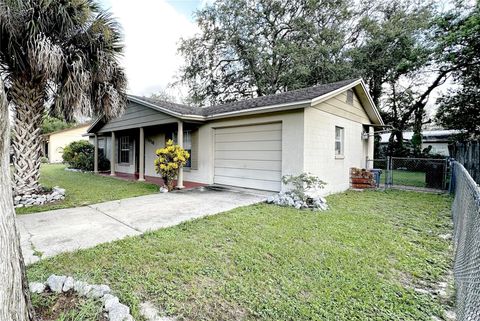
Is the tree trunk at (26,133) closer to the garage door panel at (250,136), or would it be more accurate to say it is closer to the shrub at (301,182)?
the garage door panel at (250,136)

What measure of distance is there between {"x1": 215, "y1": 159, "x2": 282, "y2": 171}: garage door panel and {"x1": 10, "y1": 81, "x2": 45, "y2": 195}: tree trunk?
219 inches

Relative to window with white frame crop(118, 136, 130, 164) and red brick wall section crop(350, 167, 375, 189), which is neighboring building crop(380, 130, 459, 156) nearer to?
red brick wall section crop(350, 167, 375, 189)

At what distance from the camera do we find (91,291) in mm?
2320

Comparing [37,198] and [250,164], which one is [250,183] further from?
→ [37,198]

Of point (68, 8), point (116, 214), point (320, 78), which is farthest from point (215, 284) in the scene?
point (320, 78)

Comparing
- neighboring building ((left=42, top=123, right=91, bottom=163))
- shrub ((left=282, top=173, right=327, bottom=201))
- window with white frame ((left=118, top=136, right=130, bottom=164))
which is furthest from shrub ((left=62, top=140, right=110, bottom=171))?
shrub ((left=282, top=173, right=327, bottom=201))

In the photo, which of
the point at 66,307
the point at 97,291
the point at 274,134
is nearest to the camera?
the point at 66,307

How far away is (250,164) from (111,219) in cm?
474

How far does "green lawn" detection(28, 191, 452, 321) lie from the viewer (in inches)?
94.3

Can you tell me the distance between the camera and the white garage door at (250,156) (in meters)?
7.90

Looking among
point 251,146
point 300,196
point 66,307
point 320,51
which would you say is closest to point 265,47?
point 320,51

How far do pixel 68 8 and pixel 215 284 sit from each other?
7.05 metres

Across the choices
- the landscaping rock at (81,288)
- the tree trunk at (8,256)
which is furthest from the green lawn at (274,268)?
the tree trunk at (8,256)

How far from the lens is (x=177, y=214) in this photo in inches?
217
